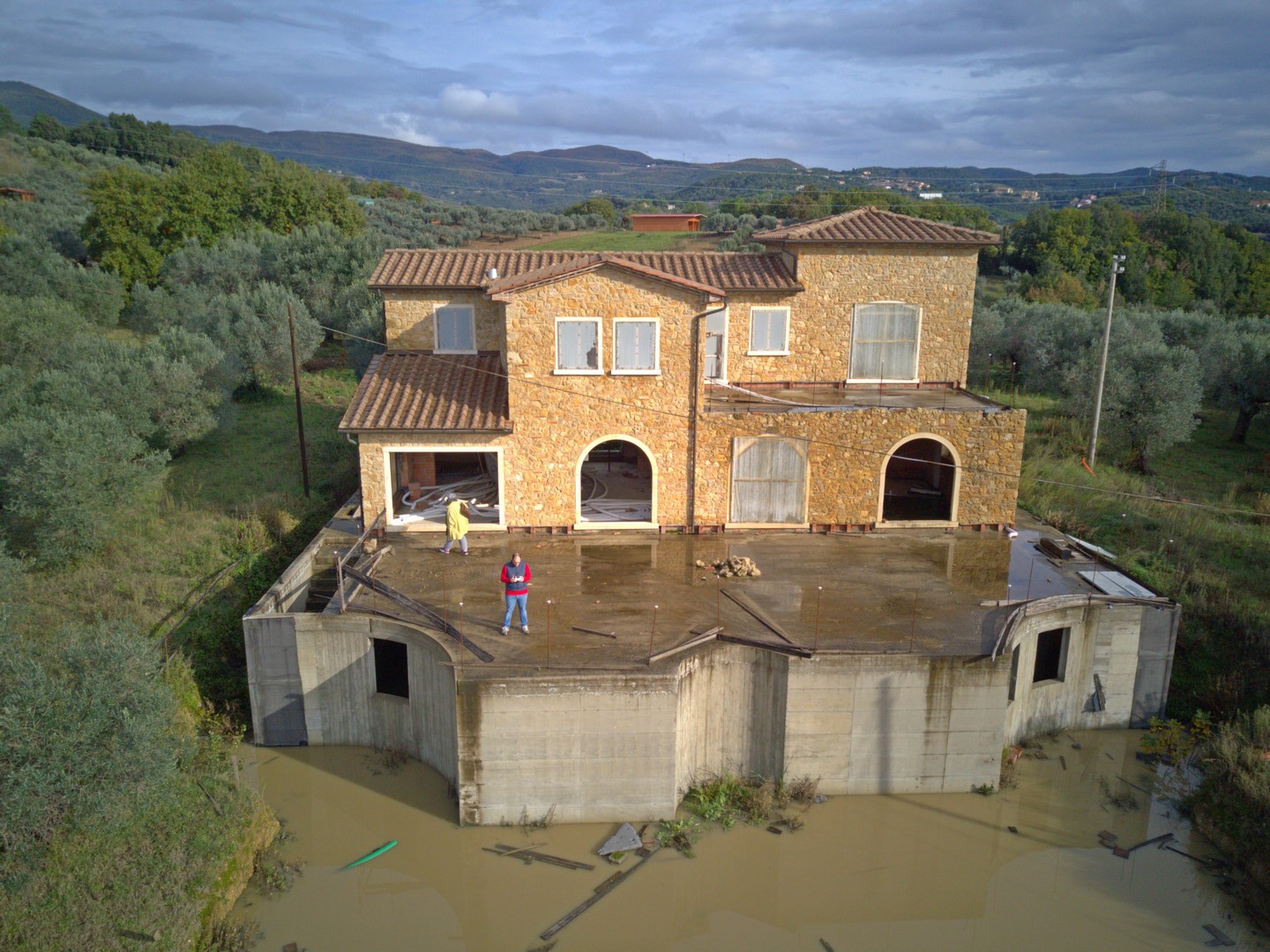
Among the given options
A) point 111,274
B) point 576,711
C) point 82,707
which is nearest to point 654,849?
point 576,711

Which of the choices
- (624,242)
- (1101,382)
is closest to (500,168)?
(624,242)

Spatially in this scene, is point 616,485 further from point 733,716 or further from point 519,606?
point 733,716

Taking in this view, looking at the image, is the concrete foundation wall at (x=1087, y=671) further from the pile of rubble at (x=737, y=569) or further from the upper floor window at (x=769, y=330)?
the upper floor window at (x=769, y=330)

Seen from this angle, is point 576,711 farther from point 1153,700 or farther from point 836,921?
point 1153,700

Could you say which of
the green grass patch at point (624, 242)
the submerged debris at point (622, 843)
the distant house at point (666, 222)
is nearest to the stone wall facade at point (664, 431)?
the submerged debris at point (622, 843)

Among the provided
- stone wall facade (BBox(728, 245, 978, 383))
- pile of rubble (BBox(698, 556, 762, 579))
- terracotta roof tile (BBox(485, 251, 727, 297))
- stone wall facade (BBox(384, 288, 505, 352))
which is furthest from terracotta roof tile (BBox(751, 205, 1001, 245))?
pile of rubble (BBox(698, 556, 762, 579))

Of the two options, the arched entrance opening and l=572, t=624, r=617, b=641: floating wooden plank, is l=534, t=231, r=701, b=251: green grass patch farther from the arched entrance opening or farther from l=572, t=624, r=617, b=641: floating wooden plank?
l=572, t=624, r=617, b=641: floating wooden plank
